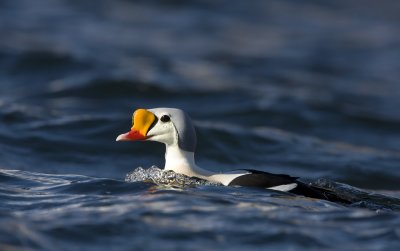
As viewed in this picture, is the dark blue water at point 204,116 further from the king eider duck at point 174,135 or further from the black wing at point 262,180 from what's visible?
the king eider duck at point 174,135

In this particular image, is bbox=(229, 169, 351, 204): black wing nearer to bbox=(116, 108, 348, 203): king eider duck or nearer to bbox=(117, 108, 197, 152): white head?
bbox=(116, 108, 348, 203): king eider duck

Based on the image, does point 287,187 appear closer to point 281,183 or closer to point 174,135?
point 281,183

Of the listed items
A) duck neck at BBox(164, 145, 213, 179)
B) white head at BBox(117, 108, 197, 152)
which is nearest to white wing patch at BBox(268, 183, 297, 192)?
duck neck at BBox(164, 145, 213, 179)

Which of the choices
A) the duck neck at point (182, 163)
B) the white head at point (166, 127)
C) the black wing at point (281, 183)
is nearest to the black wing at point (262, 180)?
the black wing at point (281, 183)

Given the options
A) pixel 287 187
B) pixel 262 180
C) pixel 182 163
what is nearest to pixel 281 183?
pixel 287 187

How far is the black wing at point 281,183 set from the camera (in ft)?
27.6

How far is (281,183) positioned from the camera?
8.42 meters

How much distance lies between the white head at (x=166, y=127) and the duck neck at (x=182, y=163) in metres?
0.04

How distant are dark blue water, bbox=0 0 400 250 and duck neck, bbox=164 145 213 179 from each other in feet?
1.04

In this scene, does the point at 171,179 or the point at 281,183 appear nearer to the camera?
the point at 281,183

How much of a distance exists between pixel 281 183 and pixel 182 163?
1010mm

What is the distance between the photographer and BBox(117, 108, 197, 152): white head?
8.98 meters

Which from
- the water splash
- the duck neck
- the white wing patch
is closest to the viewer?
the white wing patch

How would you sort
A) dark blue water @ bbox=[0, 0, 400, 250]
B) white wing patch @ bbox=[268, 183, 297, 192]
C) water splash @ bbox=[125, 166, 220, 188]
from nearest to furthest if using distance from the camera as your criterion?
1. dark blue water @ bbox=[0, 0, 400, 250]
2. white wing patch @ bbox=[268, 183, 297, 192]
3. water splash @ bbox=[125, 166, 220, 188]
